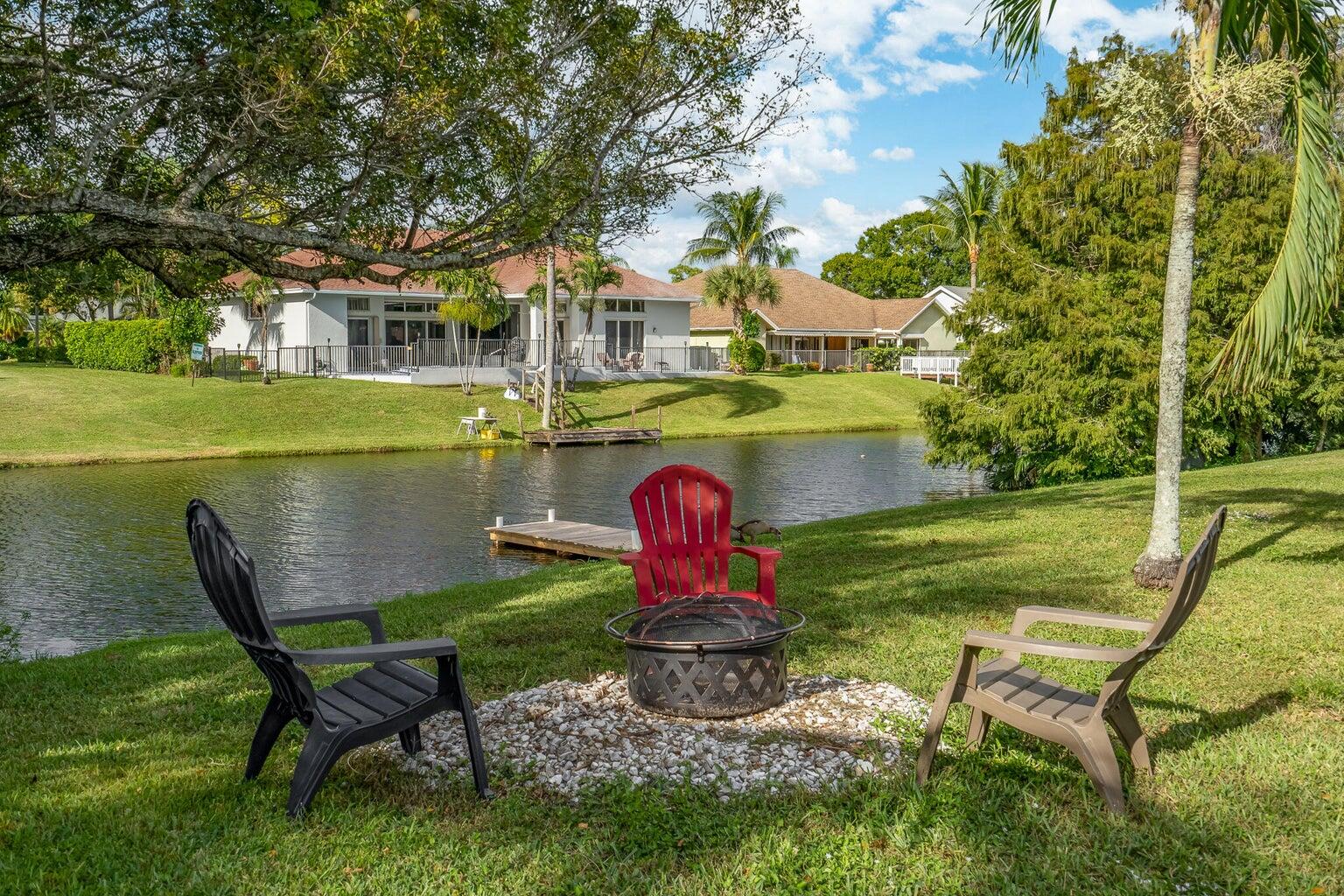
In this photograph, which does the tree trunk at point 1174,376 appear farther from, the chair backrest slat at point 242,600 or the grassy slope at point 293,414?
the grassy slope at point 293,414

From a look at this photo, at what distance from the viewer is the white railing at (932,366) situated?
50500 mm

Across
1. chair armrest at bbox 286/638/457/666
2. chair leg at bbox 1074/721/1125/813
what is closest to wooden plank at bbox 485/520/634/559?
chair armrest at bbox 286/638/457/666

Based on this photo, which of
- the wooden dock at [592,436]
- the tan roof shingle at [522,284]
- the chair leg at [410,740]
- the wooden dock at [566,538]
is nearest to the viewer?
the chair leg at [410,740]

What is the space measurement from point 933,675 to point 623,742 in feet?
6.75

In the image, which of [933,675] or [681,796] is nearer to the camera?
[681,796]

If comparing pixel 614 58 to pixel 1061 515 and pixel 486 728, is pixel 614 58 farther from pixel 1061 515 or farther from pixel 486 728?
pixel 1061 515

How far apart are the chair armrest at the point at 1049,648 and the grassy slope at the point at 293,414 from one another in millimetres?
27624

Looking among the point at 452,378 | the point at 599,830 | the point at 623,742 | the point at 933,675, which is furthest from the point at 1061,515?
the point at 452,378

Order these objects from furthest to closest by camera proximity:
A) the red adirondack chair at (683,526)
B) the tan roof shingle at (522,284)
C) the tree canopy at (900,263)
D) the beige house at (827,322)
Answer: the tree canopy at (900,263)
the beige house at (827,322)
the tan roof shingle at (522,284)
the red adirondack chair at (683,526)

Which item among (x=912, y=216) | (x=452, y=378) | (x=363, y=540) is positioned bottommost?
(x=363, y=540)

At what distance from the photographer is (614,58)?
27.6 ft

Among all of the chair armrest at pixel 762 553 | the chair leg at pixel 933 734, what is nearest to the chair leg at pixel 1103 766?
the chair leg at pixel 933 734

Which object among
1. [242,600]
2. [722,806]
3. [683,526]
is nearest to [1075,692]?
[722,806]

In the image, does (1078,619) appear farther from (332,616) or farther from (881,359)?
(881,359)
